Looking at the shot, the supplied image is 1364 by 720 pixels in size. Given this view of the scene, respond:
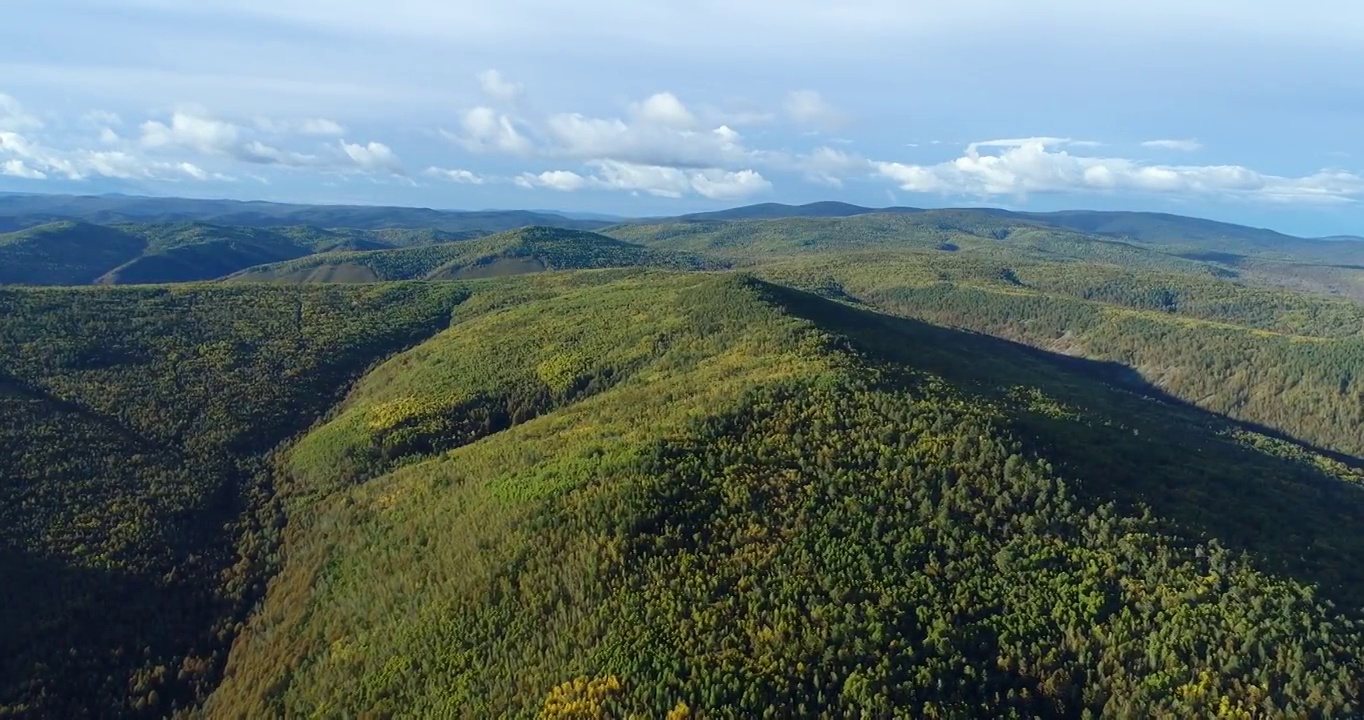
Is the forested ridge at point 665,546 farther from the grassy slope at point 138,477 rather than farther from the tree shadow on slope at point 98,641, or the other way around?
the grassy slope at point 138,477

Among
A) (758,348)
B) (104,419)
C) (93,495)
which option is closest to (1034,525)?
(758,348)

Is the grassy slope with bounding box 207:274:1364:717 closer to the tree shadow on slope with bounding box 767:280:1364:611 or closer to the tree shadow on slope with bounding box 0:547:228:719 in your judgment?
the tree shadow on slope with bounding box 767:280:1364:611

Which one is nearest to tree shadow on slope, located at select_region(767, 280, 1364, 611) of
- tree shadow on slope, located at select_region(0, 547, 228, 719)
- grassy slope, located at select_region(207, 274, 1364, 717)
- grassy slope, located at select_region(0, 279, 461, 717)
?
grassy slope, located at select_region(207, 274, 1364, 717)

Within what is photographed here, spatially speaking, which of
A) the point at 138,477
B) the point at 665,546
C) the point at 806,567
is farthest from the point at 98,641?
A: the point at 806,567

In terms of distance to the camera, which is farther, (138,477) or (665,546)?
(138,477)

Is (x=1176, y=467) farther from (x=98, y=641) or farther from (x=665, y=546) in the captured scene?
(x=98, y=641)

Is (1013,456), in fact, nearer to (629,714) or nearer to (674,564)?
(674,564)
